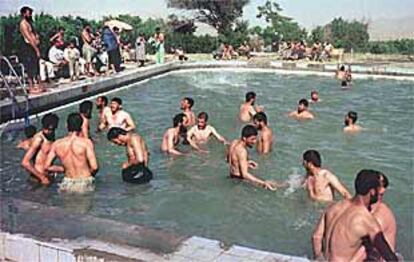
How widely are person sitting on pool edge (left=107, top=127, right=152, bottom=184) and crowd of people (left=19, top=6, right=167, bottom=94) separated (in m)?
4.70

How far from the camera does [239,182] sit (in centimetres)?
702

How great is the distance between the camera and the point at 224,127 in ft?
35.0

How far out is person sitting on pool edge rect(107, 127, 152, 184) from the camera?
663cm

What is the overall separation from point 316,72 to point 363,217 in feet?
53.8

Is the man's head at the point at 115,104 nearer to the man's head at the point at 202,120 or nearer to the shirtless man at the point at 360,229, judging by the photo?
the man's head at the point at 202,120

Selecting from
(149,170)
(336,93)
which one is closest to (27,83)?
(149,170)

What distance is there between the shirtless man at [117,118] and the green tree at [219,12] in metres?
24.3

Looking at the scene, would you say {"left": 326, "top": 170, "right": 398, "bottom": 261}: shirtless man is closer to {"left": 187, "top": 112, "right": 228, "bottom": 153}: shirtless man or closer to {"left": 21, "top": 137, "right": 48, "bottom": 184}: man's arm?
{"left": 21, "top": 137, "right": 48, "bottom": 184}: man's arm

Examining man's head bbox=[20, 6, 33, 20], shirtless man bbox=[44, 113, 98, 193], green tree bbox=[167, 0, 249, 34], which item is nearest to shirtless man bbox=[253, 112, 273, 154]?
shirtless man bbox=[44, 113, 98, 193]

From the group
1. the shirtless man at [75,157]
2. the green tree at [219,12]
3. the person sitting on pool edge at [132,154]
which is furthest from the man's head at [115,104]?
the green tree at [219,12]

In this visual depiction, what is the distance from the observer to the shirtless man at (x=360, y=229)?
3.76m

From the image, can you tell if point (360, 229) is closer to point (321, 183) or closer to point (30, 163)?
point (321, 183)

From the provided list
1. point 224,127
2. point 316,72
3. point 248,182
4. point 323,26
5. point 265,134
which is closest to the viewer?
point 248,182

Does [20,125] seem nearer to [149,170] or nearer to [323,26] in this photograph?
[149,170]
